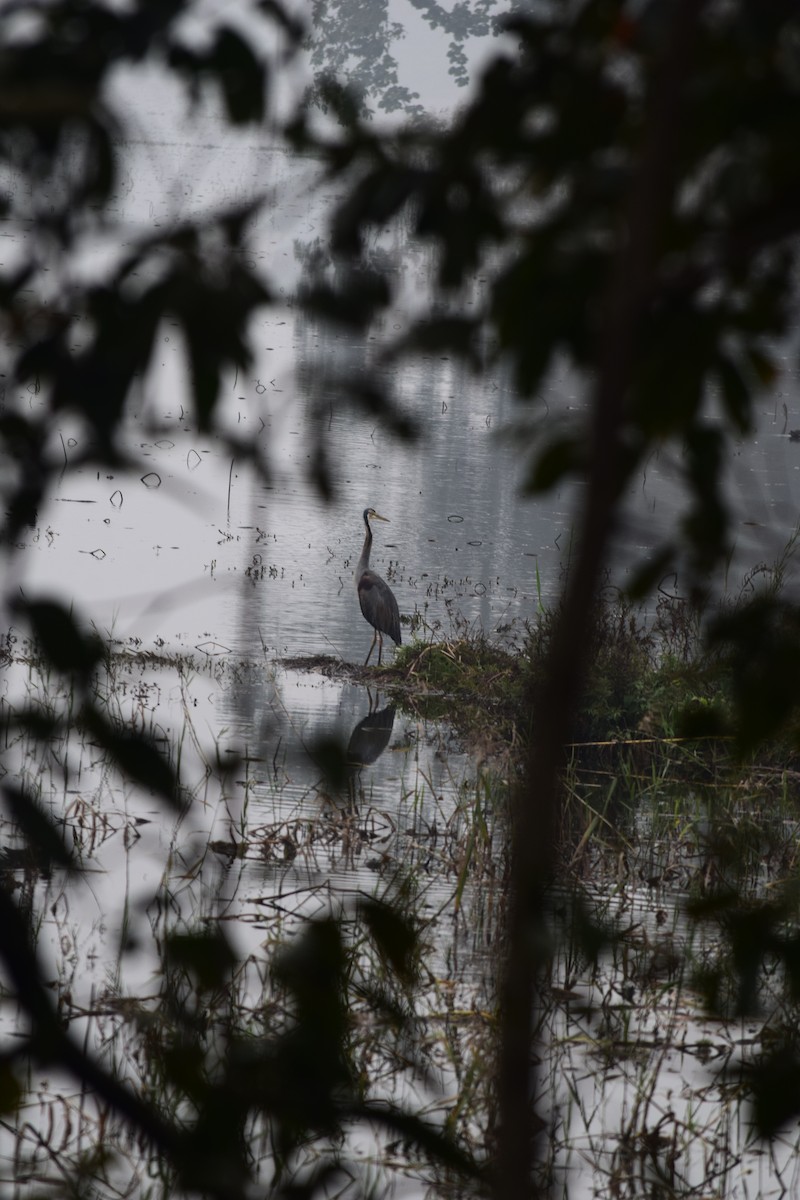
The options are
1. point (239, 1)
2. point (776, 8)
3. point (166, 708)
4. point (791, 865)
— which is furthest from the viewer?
point (166, 708)

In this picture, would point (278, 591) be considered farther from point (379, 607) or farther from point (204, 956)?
point (204, 956)

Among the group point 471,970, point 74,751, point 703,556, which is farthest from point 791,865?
point 703,556

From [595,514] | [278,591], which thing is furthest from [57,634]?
[278,591]

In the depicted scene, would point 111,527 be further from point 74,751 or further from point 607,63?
point 607,63

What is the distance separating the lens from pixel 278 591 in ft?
30.3

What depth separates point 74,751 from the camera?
204 inches

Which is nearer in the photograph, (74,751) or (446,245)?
(446,245)

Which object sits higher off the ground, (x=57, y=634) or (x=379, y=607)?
(x=379, y=607)

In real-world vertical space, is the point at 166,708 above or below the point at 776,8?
above

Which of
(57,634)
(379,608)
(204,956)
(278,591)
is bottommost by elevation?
(204,956)

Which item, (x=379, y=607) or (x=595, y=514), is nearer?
(x=595, y=514)

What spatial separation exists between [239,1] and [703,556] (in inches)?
20.7

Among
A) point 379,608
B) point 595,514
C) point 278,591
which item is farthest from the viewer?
point 278,591

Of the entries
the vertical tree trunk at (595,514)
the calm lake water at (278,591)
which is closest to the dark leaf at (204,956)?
the calm lake water at (278,591)
